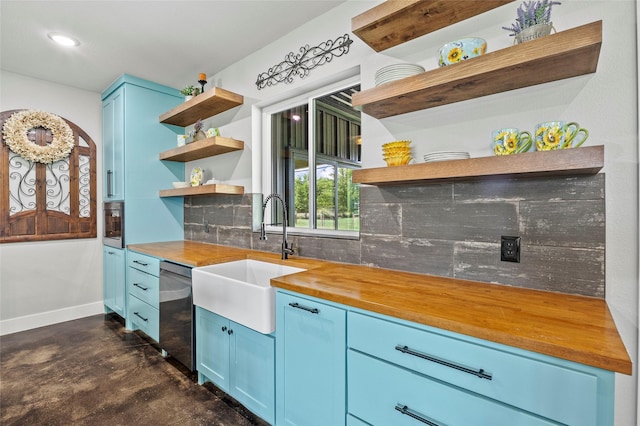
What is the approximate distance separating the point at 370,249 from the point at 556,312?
100 cm

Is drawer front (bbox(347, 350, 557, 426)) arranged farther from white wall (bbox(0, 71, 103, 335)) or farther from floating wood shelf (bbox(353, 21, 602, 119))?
white wall (bbox(0, 71, 103, 335))

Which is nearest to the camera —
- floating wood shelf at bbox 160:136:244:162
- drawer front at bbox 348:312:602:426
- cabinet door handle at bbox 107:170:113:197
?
drawer front at bbox 348:312:602:426

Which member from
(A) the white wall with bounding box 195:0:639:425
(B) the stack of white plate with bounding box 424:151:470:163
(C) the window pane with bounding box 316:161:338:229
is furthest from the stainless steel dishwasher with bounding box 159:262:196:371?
(B) the stack of white plate with bounding box 424:151:470:163

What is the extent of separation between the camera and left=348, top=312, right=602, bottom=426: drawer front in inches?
31.5

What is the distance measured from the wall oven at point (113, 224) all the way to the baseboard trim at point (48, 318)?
777 mm

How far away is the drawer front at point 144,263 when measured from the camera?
255 cm

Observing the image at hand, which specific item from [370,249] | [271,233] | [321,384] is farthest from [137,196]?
[321,384]

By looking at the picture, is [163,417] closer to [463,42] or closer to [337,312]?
[337,312]

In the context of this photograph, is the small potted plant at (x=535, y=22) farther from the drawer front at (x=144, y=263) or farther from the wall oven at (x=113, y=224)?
the wall oven at (x=113, y=224)

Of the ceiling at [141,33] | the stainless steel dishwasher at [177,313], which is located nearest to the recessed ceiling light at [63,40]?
the ceiling at [141,33]

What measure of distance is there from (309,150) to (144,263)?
1748 millimetres

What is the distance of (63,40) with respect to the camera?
2510mm

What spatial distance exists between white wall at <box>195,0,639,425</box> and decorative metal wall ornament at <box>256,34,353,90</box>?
77 millimetres

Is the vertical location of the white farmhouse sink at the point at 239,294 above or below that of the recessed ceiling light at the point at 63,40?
below
